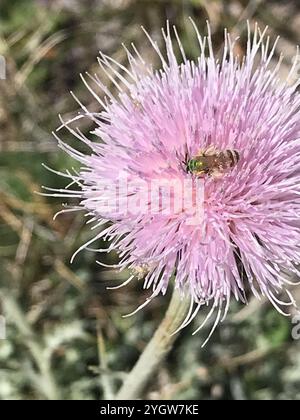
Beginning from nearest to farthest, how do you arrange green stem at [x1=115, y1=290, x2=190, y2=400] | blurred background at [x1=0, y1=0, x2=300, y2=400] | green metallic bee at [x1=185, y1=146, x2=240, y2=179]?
green metallic bee at [x1=185, y1=146, x2=240, y2=179], green stem at [x1=115, y1=290, x2=190, y2=400], blurred background at [x1=0, y1=0, x2=300, y2=400]

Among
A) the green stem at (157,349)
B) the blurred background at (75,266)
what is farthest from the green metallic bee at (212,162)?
the blurred background at (75,266)

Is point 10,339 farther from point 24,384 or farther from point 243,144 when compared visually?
point 243,144

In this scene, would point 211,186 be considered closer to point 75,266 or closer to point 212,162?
point 212,162

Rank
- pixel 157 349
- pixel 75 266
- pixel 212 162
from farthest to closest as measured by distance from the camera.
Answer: pixel 75 266 < pixel 157 349 < pixel 212 162

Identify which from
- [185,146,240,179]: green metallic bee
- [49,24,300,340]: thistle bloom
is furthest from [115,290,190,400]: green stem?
[185,146,240,179]: green metallic bee

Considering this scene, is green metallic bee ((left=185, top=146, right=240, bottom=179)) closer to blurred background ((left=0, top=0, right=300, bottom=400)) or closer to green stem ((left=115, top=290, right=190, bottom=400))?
green stem ((left=115, top=290, right=190, bottom=400))

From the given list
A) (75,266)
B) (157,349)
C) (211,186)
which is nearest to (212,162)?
(211,186)

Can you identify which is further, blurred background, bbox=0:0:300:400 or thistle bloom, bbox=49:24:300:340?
blurred background, bbox=0:0:300:400
